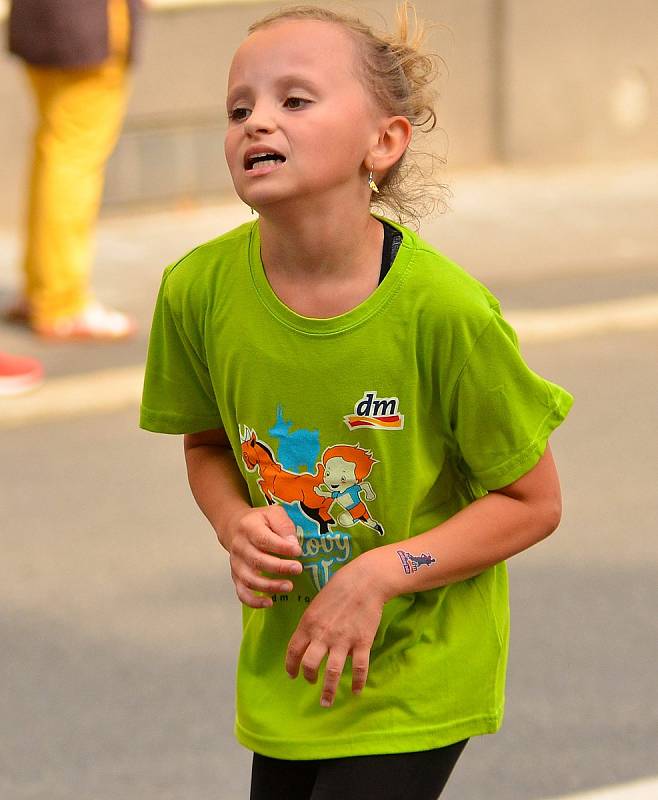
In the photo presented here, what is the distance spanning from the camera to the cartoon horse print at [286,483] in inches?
90.5

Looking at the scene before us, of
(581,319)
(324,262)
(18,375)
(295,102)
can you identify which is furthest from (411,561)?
(581,319)

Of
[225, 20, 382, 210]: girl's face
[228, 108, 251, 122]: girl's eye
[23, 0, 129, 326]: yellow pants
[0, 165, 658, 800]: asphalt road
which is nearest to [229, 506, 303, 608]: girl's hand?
[225, 20, 382, 210]: girl's face

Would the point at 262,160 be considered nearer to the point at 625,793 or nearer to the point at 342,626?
the point at 342,626

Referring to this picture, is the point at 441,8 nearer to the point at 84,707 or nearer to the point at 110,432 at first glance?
the point at 110,432

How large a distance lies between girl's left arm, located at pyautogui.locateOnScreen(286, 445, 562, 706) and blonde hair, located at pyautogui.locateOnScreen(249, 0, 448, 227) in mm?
437

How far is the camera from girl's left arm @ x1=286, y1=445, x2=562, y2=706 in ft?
7.18

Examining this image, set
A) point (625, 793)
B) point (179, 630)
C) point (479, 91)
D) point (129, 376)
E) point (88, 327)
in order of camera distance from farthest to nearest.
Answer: point (479, 91) → point (88, 327) → point (129, 376) → point (179, 630) → point (625, 793)

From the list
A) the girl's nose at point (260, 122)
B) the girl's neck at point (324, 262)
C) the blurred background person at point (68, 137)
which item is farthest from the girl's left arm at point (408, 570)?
the blurred background person at point (68, 137)

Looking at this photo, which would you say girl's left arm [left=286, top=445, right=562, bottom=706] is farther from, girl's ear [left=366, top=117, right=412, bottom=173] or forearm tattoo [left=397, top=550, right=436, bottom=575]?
girl's ear [left=366, top=117, right=412, bottom=173]

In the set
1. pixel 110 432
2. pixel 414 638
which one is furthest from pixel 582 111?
pixel 414 638

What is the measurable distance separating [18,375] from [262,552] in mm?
4630

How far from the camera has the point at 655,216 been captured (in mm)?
9680

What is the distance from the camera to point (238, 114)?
7.25ft

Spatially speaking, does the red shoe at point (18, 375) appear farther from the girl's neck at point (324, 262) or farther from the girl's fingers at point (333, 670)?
the girl's fingers at point (333, 670)
